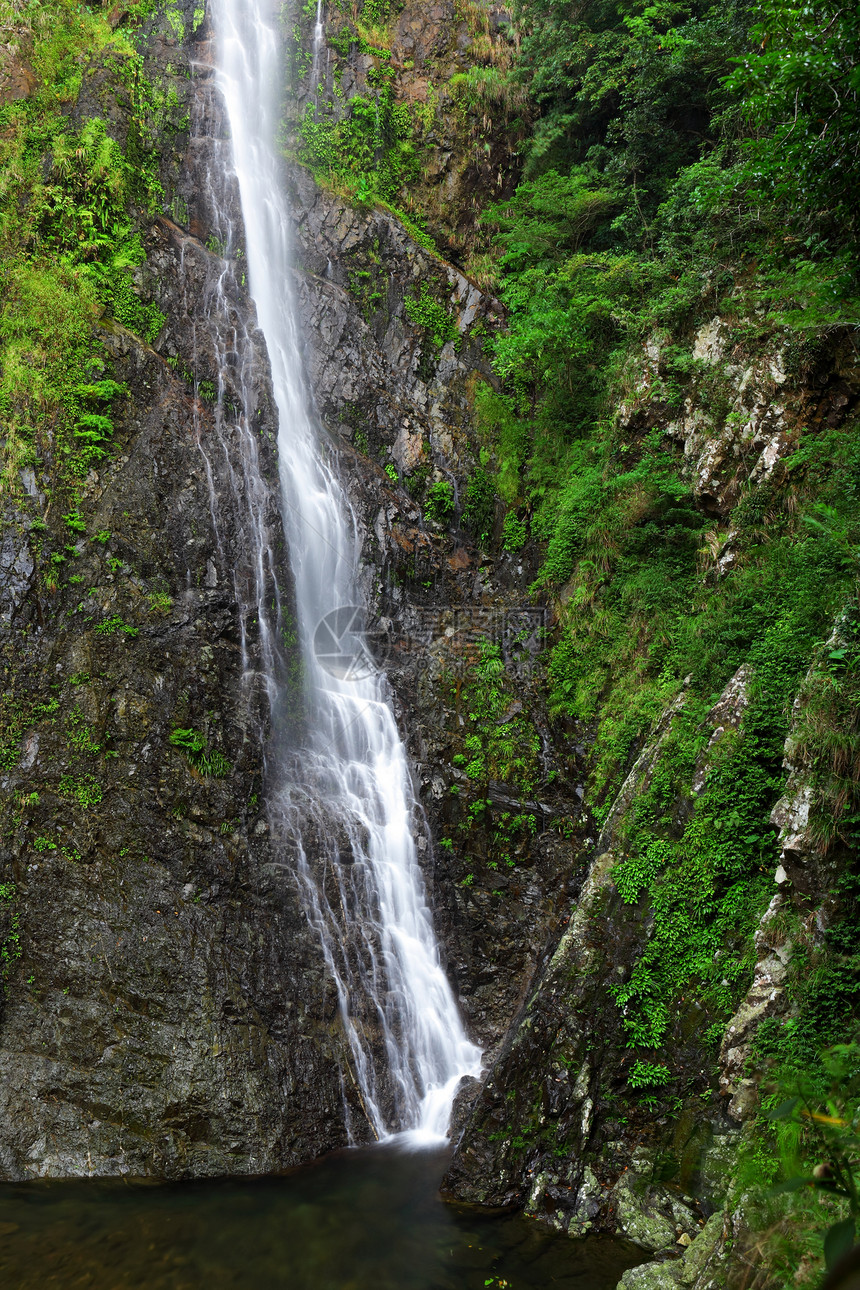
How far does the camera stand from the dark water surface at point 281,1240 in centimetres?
628

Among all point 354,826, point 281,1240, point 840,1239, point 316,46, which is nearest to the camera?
point 840,1239

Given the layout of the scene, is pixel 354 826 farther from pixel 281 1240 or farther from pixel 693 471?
pixel 693 471

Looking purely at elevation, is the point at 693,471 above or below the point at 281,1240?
above

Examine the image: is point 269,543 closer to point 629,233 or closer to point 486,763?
point 486,763

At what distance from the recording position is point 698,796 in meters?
7.69

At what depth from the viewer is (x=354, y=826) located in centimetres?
1084

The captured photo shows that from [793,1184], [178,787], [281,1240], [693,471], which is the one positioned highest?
[693,471]

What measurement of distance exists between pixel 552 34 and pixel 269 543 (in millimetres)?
12792

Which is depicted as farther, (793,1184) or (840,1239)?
(793,1184)

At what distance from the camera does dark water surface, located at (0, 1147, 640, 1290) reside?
20.6 feet

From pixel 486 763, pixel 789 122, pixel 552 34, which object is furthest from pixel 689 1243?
pixel 552 34

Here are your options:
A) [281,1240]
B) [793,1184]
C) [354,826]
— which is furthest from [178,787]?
[793,1184]

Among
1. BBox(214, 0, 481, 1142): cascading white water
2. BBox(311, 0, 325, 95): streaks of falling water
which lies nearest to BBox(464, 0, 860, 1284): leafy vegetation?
BBox(214, 0, 481, 1142): cascading white water

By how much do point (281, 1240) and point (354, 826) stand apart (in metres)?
4.95
